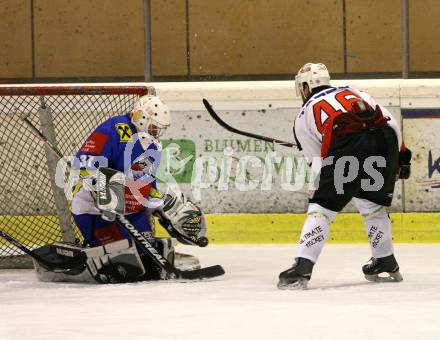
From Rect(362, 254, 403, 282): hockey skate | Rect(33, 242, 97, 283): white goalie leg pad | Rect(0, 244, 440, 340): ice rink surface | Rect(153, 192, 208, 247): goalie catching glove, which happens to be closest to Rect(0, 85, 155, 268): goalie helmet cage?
Rect(0, 244, 440, 340): ice rink surface

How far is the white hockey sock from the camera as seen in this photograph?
5695 mm

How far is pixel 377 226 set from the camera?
570 centimetres

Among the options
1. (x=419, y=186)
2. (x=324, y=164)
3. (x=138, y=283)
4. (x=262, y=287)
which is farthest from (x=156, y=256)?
(x=419, y=186)

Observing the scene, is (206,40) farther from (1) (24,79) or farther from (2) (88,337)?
(2) (88,337)

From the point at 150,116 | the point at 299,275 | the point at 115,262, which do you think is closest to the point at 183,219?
the point at 115,262

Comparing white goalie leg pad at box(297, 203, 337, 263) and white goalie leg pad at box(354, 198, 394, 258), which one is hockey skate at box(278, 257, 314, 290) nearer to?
white goalie leg pad at box(297, 203, 337, 263)

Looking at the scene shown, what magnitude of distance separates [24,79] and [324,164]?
3931 millimetres

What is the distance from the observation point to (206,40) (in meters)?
9.06

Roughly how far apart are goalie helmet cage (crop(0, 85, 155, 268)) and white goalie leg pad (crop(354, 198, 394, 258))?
1.52 metres

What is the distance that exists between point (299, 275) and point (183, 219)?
0.91 meters

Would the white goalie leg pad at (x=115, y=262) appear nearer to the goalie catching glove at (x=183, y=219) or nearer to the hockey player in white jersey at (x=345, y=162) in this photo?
the goalie catching glove at (x=183, y=219)

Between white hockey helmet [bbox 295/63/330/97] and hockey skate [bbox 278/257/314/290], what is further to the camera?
white hockey helmet [bbox 295/63/330/97]

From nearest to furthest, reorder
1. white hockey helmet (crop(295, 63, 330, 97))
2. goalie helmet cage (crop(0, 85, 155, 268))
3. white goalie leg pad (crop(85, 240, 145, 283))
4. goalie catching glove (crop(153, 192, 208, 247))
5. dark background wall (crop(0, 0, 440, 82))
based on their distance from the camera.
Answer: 1. white hockey helmet (crop(295, 63, 330, 97))
2. white goalie leg pad (crop(85, 240, 145, 283))
3. goalie catching glove (crop(153, 192, 208, 247))
4. goalie helmet cage (crop(0, 85, 155, 268))
5. dark background wall (crop(0, 0, 440, 82))

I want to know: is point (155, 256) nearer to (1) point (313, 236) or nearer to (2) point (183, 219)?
(2) point (183, 219)
